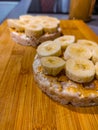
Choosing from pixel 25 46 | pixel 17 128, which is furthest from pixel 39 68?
pixel 25 46

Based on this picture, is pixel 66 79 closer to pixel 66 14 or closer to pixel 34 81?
pixel 34 81

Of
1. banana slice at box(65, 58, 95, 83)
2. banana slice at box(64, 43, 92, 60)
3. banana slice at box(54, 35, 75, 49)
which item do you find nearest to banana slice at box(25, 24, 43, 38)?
banana slice at box(54, 35, 75, 49)

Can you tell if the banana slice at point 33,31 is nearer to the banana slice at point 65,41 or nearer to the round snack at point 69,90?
the banana slice at point 65,41

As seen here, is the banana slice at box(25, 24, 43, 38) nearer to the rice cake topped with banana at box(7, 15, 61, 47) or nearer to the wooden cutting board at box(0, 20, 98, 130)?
the rice cake topped with banana at box(7, 15, 61, 47)

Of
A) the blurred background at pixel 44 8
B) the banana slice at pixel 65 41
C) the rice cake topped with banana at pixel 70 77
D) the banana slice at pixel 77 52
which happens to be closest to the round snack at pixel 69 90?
the rice cake topped with banana at pixel 70 77

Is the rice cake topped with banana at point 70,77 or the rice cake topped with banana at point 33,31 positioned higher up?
the rice cake topped with banana at point 70,77

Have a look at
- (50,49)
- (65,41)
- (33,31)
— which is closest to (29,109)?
(50,49)
